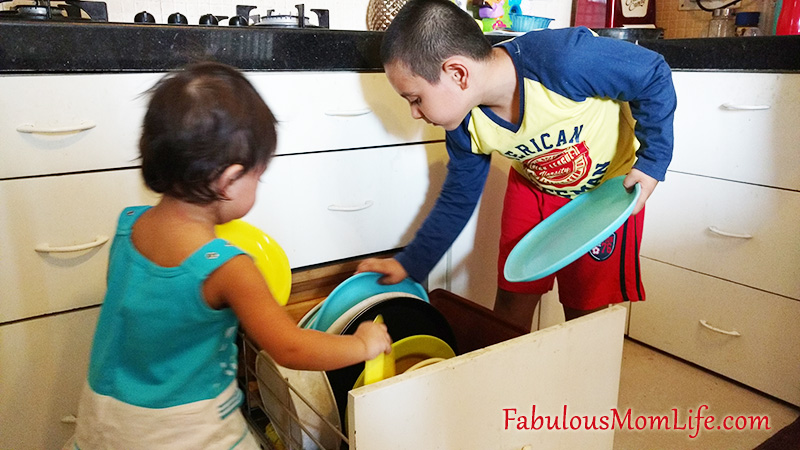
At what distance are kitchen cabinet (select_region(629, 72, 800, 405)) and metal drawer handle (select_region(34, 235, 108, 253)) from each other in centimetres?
128

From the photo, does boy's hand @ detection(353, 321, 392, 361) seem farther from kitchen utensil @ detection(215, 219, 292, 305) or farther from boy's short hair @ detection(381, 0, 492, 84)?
boy's short hair @ detection(381, 0, 492, 84)

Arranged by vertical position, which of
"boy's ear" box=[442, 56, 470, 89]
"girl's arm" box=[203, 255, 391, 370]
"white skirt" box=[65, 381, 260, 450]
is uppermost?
"boy's ear" box=[442, 56, 470, 89]

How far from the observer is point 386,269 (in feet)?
3.76

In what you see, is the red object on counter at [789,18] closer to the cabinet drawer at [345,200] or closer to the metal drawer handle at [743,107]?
the metal drawer handle at [743,107]

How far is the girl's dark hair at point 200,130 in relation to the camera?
0.66m

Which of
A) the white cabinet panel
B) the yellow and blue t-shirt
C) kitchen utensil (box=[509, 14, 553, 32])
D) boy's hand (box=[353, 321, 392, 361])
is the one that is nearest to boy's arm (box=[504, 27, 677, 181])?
the yellow and blue t-shirt

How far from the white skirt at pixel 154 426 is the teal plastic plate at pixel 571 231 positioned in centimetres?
50

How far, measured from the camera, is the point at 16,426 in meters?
1.05

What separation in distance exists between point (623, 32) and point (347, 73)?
35.7 inches

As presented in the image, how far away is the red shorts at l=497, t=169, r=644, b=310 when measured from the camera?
4.05 ft

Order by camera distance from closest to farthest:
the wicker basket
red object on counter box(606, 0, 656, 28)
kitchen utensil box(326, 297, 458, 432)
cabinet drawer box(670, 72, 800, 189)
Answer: kitchen utensil box(326, 297, 458, 432) → cabinet drawer box(670, 72, 800, 189) → the wicker basket → red object on counter box(606, 0, 656, 28)

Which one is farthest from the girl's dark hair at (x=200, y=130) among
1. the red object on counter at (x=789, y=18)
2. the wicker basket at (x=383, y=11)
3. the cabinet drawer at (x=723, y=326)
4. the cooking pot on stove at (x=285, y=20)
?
the red object on counter at (x=789, y=18)

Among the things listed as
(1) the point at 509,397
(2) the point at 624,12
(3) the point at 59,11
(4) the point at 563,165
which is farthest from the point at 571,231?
(2) the point at 624,12

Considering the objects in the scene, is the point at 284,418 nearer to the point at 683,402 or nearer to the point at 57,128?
the point at 57,128
